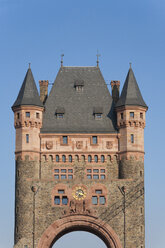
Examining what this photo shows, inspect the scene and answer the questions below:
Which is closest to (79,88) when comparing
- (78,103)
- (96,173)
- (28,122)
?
(78,103)

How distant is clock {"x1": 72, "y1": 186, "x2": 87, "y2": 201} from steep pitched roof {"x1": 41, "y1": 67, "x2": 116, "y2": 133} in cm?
873

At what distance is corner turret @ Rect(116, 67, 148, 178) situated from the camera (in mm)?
114812

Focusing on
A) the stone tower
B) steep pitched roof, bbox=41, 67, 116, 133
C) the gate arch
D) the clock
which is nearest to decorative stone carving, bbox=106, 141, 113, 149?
the stone tower

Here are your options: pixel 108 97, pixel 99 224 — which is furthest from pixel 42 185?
pixel 108 97

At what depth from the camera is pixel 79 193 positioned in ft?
370

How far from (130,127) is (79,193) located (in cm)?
1164

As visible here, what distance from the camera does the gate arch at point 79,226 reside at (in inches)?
4373

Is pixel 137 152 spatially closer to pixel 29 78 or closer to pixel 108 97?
pixel 108 97

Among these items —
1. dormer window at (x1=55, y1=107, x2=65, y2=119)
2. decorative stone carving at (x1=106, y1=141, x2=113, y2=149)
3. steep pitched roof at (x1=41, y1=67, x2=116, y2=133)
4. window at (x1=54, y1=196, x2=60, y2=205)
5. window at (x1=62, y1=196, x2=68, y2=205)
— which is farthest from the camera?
dormer window at (x1=55, y1=107, x2=65, y2=119)

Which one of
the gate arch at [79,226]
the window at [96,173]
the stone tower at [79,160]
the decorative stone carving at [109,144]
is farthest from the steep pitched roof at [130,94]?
the gate arch at [79,226]

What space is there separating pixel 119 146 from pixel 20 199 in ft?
50.6

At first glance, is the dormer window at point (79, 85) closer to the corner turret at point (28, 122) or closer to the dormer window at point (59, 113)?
the dormer window at point (59, 113)

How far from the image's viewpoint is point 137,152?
115 metres

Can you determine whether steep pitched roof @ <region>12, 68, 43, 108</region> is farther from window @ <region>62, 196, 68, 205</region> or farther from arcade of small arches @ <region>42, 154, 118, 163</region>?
window @ <region>62, 196, 68, 205</region>
